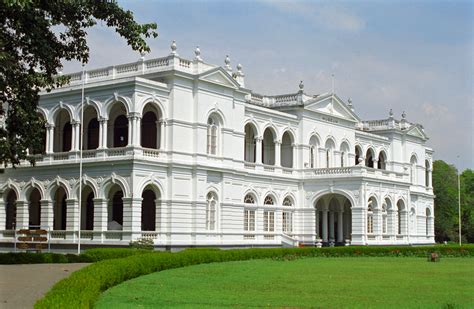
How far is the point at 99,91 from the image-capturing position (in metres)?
47.5

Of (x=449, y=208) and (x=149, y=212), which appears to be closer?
(x=149, y=212)

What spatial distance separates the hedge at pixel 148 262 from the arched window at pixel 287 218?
11432 mm

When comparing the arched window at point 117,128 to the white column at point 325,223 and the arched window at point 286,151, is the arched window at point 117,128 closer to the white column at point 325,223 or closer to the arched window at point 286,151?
the arched window at point 286,151

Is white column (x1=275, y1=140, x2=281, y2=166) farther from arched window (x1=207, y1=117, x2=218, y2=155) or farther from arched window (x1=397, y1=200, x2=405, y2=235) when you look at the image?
arched window (x1=397, y1=200, x2=405, y2=235)

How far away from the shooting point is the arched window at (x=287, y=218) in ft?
192

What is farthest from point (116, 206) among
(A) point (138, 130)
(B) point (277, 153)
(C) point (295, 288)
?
(C) point (295, 288)

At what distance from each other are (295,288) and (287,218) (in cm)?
3572

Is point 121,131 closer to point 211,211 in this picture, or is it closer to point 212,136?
point 212,136

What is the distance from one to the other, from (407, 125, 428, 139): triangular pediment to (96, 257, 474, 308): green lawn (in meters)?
45.8

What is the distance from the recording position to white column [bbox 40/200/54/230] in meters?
48.6

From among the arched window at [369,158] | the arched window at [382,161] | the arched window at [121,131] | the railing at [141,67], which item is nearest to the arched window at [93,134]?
the arched window at [121,131]

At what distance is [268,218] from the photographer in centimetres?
5650

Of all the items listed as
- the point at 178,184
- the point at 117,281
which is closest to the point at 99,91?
the point at 178,184

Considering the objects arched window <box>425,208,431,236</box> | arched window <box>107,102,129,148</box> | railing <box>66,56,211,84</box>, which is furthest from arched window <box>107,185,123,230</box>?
arched window <box>425,208,431,236</box>
